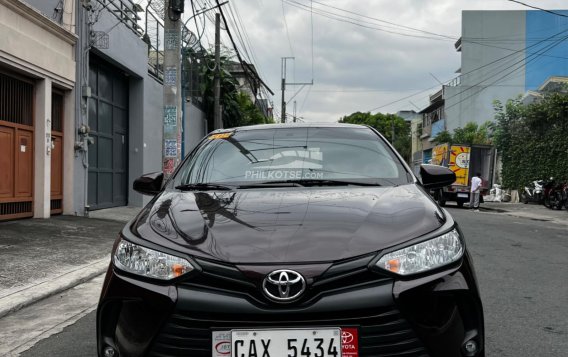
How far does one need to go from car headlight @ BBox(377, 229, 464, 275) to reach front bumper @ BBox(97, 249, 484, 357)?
47mm

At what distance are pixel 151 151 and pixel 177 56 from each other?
724 centimetres

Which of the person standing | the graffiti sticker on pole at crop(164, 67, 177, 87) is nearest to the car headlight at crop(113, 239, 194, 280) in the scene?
the graffiti sticker on pole at crop(164, 67, 177, 87)

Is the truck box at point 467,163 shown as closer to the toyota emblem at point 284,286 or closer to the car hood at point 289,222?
the car hood at point 289,222

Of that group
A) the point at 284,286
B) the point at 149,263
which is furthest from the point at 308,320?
the point at 149,263

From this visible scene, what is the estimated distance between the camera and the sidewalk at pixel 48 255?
17.3ft

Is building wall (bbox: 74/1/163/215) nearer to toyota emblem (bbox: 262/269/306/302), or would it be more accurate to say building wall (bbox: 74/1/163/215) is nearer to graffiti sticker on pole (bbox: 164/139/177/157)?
graffiti sticker on pole (bbox: 164/139/177/157)

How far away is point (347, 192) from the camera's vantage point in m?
2.97

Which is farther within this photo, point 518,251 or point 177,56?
point 177,56

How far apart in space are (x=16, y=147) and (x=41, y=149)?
53 cm

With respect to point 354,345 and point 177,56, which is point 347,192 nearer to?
point 354,345

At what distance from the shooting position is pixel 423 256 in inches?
90.5

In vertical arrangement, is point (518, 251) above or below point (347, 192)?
below

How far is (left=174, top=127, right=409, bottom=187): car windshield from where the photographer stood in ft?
11.0

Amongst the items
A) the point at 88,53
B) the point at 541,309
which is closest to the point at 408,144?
the point at 88,53
